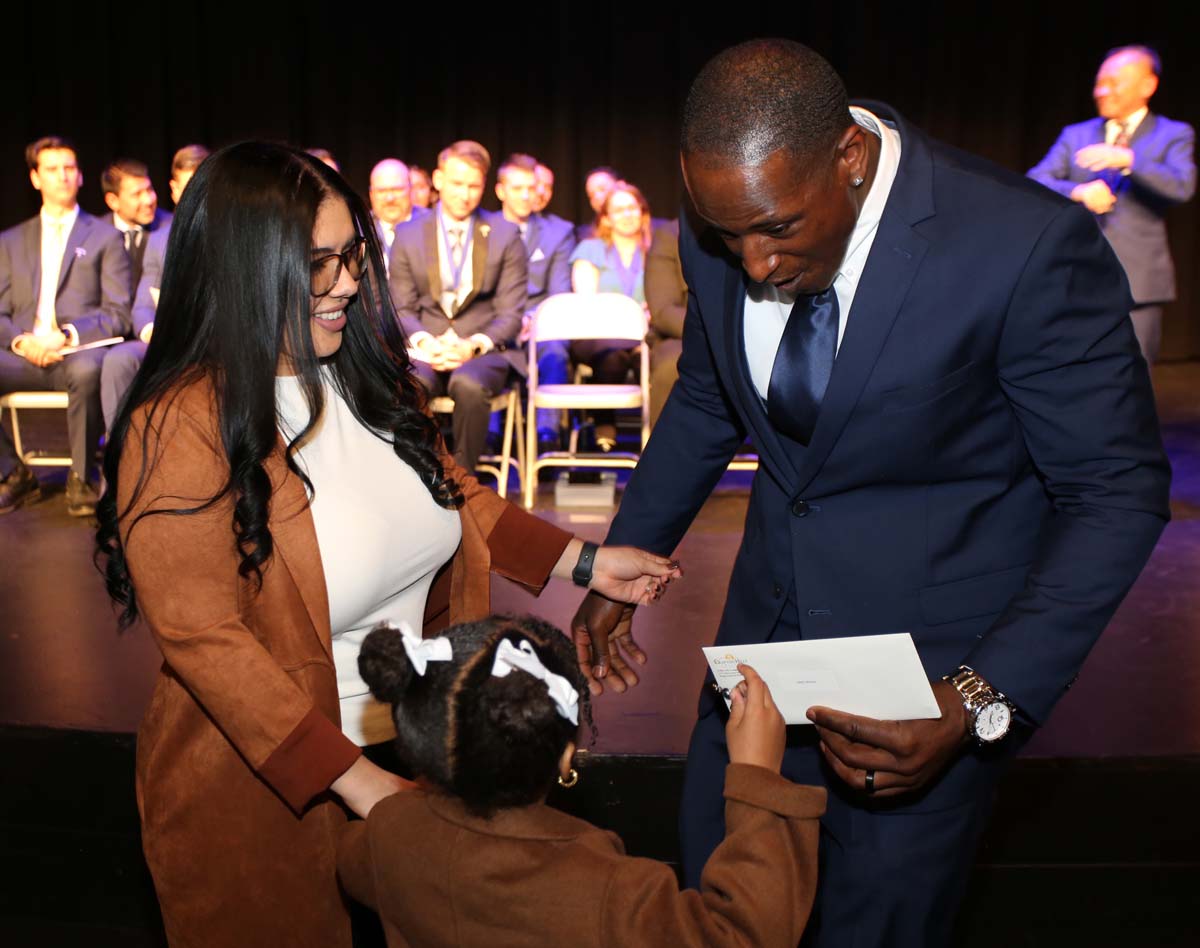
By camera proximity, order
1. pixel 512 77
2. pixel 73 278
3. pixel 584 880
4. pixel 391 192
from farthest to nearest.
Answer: pixel 512 77, pixel 391 192, pixel 73 278, pixel 584 880

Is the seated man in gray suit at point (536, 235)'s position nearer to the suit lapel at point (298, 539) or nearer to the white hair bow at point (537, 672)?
the suit lapel at point (298, 539)

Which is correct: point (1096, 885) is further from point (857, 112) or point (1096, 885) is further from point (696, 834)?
point (857, 112)

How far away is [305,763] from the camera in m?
1.57

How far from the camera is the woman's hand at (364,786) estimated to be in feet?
5.19

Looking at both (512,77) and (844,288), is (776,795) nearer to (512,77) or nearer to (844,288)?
(844,288)

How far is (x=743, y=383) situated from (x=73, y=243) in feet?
18.5

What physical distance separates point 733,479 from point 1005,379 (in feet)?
15.9

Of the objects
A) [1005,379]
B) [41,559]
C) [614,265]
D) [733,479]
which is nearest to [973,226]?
[1005,379]

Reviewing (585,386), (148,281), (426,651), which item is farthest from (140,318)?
(426,651)

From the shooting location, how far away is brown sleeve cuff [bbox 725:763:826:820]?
142cm

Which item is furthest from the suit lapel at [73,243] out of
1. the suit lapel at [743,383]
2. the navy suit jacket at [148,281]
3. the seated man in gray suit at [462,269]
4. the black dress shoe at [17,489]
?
the suit lapel at [743,383]

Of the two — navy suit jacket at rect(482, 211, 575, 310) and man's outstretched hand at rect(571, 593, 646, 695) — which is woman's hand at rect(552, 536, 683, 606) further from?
navy suit jacket at rect(482, 211, 575, 310)

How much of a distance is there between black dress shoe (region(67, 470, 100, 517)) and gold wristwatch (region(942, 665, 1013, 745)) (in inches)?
193

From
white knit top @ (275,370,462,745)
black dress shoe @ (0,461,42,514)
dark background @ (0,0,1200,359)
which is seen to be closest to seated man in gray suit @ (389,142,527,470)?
black dress shoe @ (0,461,42,514)
